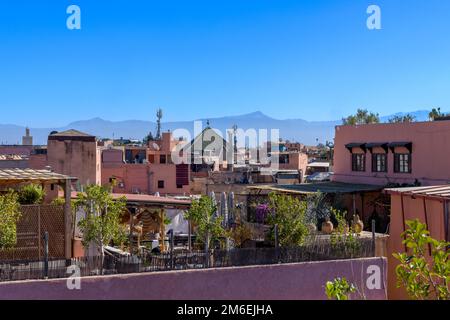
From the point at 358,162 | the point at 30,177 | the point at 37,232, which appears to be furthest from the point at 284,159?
the point at 37,232

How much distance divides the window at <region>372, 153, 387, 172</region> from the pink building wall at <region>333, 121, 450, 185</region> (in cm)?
21

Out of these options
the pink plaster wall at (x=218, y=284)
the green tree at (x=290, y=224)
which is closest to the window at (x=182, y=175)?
the green tree at (x=290, y=224)

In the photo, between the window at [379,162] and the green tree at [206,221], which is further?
the window at [379,162]

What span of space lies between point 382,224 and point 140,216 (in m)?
8.91

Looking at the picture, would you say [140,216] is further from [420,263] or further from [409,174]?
[420,263]

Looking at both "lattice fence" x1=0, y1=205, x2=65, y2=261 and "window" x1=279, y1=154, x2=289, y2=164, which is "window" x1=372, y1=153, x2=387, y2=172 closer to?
"lattice fence" x1=0, y1=205, x2=65, y2=261

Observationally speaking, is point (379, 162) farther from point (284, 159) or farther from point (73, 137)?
point (284, 159)

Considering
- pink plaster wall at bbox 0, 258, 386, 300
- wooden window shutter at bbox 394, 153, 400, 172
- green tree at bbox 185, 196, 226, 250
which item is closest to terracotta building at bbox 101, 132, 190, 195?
wooden window shutter at bbox 394, 153, 400, 172

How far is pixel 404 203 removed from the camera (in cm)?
1595

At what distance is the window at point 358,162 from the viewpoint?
2739cm

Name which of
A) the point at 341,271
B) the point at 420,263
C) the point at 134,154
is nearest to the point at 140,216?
the point at 341,271

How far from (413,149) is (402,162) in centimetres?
85

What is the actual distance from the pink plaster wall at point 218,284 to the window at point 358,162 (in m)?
13.6

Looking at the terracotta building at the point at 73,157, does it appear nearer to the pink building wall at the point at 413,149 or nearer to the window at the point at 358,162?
the pink building wall at the point at 413,149
